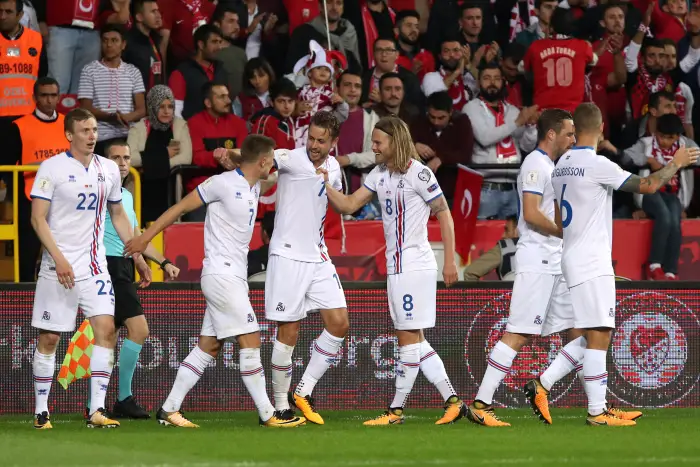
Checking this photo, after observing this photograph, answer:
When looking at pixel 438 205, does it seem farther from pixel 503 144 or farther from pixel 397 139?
pixel 503 144

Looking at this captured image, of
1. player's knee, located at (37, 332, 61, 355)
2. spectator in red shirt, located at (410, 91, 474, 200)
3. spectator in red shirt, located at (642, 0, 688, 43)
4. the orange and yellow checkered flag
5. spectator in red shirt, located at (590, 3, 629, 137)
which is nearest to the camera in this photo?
player's knee, located at (37, 332, 61, 355)

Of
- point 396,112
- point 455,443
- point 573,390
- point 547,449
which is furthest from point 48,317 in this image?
point 396,112

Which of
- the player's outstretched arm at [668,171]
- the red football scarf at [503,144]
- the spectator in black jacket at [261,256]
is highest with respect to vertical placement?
the red football scarf at [503,144]

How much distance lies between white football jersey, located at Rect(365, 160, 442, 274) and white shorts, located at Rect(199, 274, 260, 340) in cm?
113

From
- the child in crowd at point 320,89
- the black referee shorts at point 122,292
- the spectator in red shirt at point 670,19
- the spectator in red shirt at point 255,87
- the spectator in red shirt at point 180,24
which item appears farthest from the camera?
the spectator in red shirt at point 670,19

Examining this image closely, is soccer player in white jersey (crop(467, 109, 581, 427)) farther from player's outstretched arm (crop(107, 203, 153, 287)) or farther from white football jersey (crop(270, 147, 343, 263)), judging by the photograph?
player's outstretched arm (crop(107, 203, 153, 287))

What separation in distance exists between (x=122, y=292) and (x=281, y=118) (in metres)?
3.77

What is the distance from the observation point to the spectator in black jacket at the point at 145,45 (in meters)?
15.1

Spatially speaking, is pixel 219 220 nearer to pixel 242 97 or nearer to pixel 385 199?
pixel 385 199

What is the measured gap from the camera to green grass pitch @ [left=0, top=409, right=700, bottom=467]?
797 centimetres

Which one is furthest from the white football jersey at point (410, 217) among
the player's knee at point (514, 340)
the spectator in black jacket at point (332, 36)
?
the spectator in black jacket at point (332, 36)

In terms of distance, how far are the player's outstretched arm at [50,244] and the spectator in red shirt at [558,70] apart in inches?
277

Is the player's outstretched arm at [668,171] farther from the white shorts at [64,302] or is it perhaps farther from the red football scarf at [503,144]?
the red football scarf at [503,144]

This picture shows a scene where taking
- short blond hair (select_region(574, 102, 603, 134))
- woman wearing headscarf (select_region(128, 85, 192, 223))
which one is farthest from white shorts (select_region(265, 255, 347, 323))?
woman wearing headscarf (select_region(128, 85, 192, 223))
